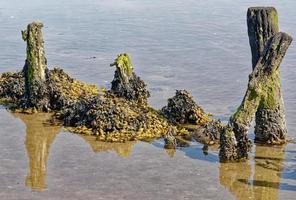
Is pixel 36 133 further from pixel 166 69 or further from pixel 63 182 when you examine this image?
pixel 166 69

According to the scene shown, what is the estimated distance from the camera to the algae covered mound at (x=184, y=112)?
18703 mm

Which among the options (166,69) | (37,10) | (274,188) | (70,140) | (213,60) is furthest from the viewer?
(37,10)

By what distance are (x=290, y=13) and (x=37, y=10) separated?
21.1 metres

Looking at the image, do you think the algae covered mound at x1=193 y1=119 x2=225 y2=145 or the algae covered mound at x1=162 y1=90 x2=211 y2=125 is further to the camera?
the algae covered mound at x1=162 y1=90 x2=211 y2=125

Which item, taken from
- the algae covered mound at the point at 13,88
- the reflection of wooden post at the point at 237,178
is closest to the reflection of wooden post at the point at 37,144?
the algae covered mound at the point at 13,88

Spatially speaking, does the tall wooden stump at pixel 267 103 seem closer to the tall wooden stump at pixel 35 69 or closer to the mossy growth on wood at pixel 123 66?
the mossy growth on wood at pixel 123 66

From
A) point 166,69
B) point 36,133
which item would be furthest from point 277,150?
point 166,69

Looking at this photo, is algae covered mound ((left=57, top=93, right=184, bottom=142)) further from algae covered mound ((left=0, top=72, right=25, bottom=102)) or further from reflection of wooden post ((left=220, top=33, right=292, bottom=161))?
algae covered mound ((left=0, top=72, right=25, bottom=102))

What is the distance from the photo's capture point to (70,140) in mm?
17219

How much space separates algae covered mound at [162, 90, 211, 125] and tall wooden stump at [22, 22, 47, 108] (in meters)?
4.38

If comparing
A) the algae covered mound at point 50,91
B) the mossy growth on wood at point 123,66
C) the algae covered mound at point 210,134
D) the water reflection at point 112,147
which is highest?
the mossy growth on wood at point 123,66

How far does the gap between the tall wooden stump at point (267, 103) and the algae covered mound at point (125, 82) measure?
534cm

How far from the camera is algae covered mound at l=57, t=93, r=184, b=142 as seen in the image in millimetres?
17438

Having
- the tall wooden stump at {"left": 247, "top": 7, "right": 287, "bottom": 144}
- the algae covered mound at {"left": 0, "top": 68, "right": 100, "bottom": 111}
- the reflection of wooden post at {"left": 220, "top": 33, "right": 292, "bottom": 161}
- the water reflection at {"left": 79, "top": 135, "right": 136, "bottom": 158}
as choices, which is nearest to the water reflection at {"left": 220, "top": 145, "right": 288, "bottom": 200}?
the reflection of wooden post at {"left": 220, "top": 33, "right": 292, "bottom": 161}
